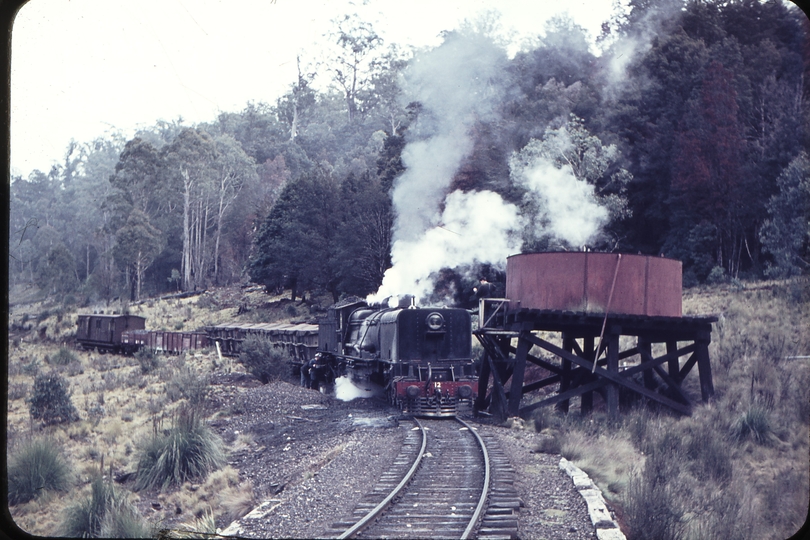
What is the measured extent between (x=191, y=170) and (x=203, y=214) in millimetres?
5224

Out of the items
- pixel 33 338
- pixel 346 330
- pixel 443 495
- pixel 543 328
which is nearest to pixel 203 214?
pixel 33 338

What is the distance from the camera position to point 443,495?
29.1ft

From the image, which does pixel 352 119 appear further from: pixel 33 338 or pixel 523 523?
pixel 523 523

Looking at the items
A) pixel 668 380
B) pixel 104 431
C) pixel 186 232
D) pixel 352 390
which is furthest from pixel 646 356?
pixel 186 232

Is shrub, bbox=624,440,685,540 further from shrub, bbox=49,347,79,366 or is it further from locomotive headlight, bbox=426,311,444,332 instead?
shrub, bbox=49,347,79,366

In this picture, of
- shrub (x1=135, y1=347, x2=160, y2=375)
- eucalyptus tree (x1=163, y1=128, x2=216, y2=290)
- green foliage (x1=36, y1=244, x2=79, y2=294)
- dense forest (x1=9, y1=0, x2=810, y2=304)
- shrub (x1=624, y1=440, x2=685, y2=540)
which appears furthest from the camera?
green foliage (x1=36, y1=244, x2=79, y2=294)

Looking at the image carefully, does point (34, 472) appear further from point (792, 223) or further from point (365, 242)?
point (365, 242)

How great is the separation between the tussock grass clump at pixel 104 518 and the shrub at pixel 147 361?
18750 millimetres

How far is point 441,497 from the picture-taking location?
28.8 feet

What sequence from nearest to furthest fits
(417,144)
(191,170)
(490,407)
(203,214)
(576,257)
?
(576,257) < (490,407) < (417,144) < (191,170) < (203,214)

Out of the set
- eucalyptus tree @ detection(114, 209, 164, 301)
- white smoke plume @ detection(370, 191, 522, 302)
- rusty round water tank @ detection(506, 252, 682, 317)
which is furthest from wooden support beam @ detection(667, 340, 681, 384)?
eucalyptus tree @ detection(114, 209, 164, 301)

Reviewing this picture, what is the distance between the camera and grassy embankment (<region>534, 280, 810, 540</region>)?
29.5 feet

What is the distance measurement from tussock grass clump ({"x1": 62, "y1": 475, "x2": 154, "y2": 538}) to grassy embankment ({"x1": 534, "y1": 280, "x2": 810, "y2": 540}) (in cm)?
595

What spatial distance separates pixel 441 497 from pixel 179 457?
5.29m
